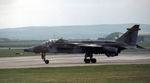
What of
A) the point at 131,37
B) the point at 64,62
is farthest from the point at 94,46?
the point at 64,62

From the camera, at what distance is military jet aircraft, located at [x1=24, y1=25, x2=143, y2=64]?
43.9 meters

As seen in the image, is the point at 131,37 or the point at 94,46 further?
the point at 131,37

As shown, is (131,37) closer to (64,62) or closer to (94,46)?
(94,46)

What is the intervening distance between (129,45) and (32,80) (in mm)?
19418

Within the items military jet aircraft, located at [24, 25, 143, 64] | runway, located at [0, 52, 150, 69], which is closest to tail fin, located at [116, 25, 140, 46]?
military jet aircraft, located at [24, 25, 143, 64]

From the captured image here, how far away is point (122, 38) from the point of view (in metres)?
44.4

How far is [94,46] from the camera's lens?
43562mm

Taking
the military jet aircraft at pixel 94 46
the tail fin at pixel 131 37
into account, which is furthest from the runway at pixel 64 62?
the tail fin at pixel 131 37

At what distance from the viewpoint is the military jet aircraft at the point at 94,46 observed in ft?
144

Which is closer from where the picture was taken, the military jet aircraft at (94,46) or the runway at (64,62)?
the runway at (64,62)

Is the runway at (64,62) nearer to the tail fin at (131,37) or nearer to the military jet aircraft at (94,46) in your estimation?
the military jet aircraft at (94,46)

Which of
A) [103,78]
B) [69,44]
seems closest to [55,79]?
[103,78]

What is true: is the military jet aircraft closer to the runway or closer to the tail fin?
the tail fin

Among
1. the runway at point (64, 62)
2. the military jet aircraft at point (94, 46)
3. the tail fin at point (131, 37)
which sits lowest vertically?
the runway at point (64, 62)
